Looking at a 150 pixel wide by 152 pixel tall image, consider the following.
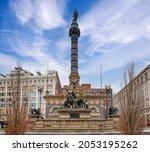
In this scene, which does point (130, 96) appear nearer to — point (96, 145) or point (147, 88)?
point (96, 145)

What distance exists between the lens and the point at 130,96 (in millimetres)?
13555

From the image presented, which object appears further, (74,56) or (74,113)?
(74,56)

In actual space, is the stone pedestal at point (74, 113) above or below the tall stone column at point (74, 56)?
below

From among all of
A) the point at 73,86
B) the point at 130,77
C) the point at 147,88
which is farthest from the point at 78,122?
the point at 147,88

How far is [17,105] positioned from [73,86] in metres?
41.4

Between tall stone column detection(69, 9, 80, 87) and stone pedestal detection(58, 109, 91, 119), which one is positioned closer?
stone pedestal detection(58, 109, 91, 119)

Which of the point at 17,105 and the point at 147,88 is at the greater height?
the point at 147,88

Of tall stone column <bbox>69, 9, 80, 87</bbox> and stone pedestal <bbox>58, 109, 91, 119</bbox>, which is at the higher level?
tall stone column <bbox>69, 9, 80, 87</bbox>

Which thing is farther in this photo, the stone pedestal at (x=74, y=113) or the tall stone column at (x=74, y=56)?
the tall stone column at (x=74, y=56)

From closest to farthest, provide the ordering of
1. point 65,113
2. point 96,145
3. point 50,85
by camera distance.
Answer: point 96,145
point 65,113
point 50,85

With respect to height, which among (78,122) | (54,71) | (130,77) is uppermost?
(54,71)

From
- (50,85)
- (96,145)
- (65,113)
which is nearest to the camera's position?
(96,145)

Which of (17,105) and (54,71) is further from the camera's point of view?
(54,71)

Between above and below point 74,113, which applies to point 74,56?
above
